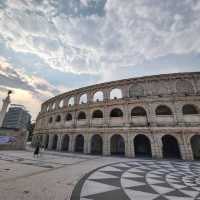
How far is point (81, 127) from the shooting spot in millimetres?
21797

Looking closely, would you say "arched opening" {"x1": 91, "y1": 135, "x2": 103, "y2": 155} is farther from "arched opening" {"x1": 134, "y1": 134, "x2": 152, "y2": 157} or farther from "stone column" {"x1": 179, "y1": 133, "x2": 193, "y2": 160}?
"stone column" {"x1": 179, "y1": 133, "x2": 193, "y2": 160}

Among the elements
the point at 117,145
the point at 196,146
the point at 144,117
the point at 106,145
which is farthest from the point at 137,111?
the point at 196,146

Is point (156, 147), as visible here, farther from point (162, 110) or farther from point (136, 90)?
point (136, 90)

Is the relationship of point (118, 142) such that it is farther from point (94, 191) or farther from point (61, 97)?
point (94, 191)

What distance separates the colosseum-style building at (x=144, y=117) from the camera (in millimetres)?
17234

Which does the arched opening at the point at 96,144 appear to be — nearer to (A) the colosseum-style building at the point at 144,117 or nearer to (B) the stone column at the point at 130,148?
(A) the colosseum-style building at the point at 144,117

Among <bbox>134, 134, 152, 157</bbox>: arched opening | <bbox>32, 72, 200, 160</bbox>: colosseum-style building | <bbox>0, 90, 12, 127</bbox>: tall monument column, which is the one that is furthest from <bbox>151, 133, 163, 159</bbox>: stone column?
<bbox>0, 90, 12, 127</bbox>: tall monument column

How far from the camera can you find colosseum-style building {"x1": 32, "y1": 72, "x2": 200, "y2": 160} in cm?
1723

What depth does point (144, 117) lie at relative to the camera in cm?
1870

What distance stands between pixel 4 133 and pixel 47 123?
780cm

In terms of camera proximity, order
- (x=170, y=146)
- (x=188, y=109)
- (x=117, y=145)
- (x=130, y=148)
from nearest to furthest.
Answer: (x=130, y=148) → (x=188, y=109) → (x=170, y=146) → (x=117, y=145)

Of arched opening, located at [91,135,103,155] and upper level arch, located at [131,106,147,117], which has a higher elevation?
upper level arch, located at [131,106,147,117]

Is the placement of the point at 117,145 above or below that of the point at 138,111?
below

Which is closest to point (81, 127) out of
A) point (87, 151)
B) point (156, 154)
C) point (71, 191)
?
point (87, 151)
